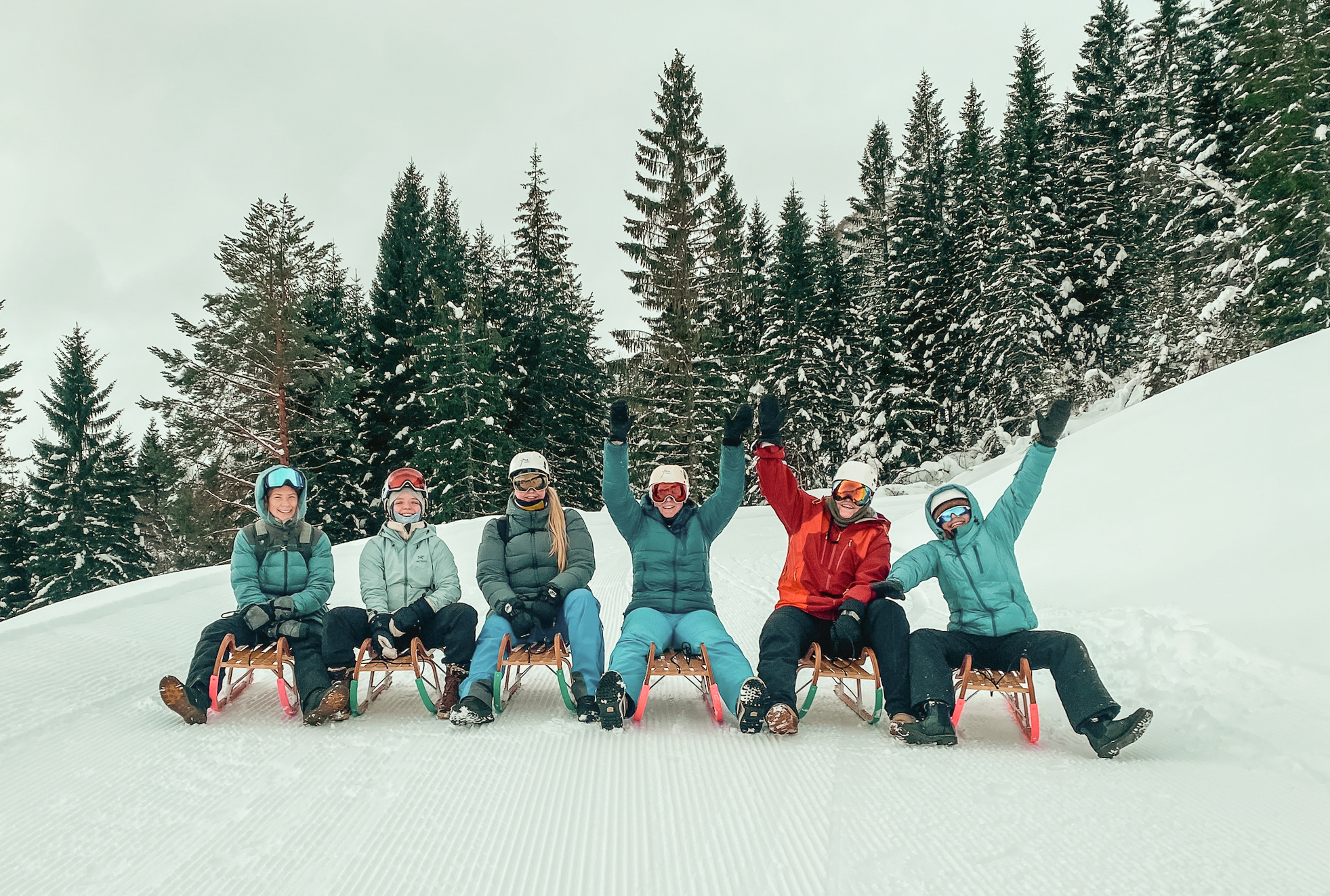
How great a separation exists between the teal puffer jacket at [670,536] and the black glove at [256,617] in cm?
221

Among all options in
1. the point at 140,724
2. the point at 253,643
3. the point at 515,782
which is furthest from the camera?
the point at 253,643

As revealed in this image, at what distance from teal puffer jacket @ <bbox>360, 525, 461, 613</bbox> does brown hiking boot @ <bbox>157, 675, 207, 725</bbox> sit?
1075mm

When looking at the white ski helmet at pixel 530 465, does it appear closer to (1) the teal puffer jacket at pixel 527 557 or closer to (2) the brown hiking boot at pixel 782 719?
(1) the teal puffer jacket at pixel 527 557

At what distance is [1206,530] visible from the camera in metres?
6.47

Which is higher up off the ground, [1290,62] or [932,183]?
[932,183]

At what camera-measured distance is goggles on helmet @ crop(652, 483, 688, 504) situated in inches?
200

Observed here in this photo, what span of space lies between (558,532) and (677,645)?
111cm

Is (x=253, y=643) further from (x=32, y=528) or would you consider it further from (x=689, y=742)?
(x=32, y=528)

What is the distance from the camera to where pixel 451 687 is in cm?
468

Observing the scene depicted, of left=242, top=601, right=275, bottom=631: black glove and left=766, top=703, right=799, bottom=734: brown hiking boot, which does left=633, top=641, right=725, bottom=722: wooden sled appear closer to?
left=766, top=703, right=799, bottom=734: brown hiking boot

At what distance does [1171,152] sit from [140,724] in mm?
28277

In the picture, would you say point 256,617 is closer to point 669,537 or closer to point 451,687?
point 451,687

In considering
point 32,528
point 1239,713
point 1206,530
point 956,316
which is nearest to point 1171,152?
point 956,316

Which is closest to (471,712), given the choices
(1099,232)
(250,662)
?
(250,662)
